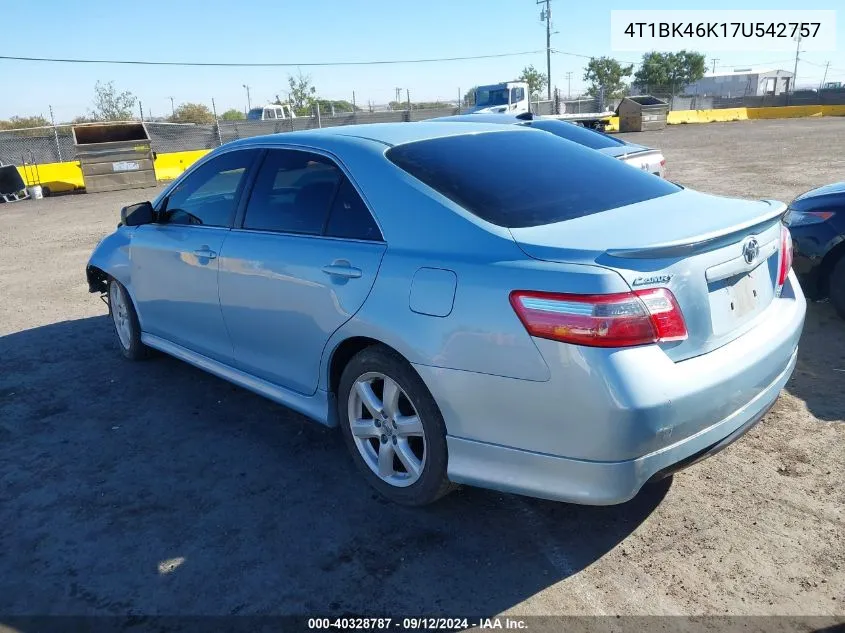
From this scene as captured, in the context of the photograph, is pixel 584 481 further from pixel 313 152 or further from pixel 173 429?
pixel 173 429

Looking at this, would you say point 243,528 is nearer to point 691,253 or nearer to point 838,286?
point 691,253

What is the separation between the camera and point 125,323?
5285 mm

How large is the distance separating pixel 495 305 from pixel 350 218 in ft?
3.44

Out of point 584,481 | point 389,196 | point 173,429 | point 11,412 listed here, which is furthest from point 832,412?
point 11,412

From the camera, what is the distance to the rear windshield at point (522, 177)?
288 centimetres

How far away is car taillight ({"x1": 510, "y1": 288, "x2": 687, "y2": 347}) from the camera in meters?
2.31

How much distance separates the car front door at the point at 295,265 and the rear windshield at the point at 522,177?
39 centimetres

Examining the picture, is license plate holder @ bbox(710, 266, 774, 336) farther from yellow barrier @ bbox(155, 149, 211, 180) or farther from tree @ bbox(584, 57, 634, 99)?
tree @ bbox(584, 57, 634, 99)

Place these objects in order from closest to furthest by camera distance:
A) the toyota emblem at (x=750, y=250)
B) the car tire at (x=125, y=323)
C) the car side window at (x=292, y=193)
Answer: the toyota emblem at (x=750, y=250)
the car side window at (x=292, y=193)
the car tire at (x=125, y=323)

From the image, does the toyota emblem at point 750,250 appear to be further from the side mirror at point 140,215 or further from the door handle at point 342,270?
the side mirror at point 140,215

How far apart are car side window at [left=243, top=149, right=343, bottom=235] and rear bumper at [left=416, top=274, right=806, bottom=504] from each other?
1.17 metres

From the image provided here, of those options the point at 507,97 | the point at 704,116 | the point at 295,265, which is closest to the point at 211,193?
the point at 295,265

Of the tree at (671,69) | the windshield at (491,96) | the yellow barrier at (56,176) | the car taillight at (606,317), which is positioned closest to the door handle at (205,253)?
the car taillight at (606,317)

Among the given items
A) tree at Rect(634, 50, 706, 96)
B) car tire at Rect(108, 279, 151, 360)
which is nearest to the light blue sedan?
car tire at Rect(108, 279, 151, 360)
